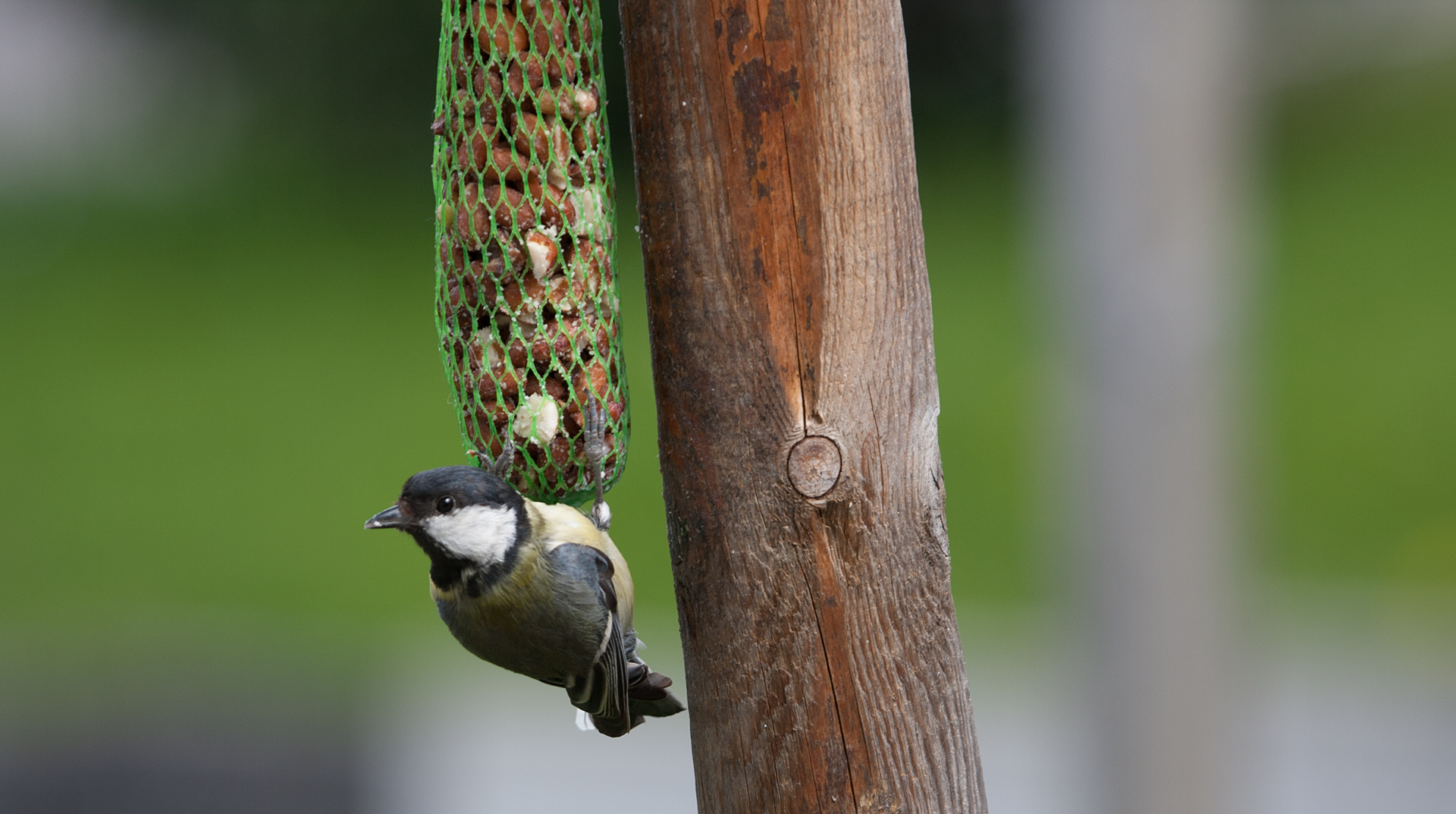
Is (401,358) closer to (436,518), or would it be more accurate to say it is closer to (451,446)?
(451,446)

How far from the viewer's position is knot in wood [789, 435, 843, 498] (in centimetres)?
103

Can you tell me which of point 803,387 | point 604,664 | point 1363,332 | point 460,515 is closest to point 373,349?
point 1363,332

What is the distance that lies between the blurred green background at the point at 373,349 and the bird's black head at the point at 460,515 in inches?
128

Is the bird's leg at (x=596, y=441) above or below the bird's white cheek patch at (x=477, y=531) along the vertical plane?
above

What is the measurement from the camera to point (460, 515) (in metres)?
1.25

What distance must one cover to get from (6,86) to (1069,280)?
7527 mm

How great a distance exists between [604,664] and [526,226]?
1.65ft

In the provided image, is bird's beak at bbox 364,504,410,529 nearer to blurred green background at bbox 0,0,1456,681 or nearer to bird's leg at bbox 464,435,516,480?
bird's leg at bbox 464,435,516,480

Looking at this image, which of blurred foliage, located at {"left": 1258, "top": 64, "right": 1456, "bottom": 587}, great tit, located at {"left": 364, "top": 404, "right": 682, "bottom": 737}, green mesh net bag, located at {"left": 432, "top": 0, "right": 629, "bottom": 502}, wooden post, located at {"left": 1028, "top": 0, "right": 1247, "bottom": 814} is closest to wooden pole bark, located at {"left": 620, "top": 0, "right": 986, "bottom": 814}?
green mesh net bag, located at {"left": 432, "top": 0, "right": 629, "bottom": 502}

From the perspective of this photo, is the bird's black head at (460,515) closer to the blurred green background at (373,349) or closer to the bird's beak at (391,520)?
the bird's beak at (391,520)

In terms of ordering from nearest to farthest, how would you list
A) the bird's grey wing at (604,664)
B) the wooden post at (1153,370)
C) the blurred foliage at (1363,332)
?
the bird's grey wing at (604,664) < the wooden post at (1153,370) < the blurred foliage at (1363,332)

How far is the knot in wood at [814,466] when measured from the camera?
3.37 feet

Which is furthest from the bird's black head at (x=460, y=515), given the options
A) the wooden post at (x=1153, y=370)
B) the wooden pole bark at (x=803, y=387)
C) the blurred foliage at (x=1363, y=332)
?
the blurred foliage at (x=1363, y=332)

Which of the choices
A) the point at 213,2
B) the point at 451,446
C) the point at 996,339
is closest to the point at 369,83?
the point at 213,2
